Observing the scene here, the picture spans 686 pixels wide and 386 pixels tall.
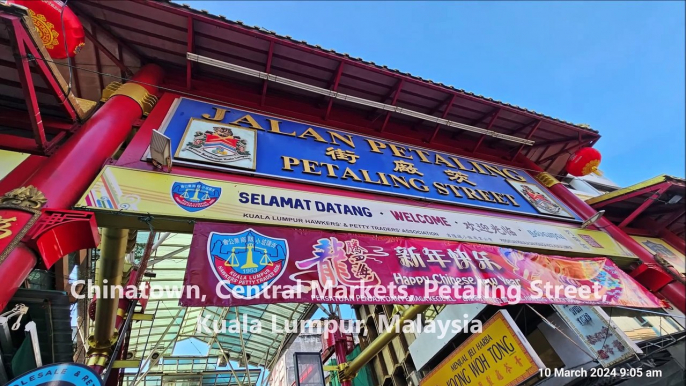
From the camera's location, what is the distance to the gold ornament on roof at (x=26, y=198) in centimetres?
335

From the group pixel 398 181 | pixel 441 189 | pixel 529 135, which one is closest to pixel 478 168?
pixel 529 135

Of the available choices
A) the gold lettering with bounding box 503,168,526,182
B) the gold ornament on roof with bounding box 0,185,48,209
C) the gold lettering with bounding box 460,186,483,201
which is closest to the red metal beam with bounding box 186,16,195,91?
the gold ornament on roof with bounding box 0,185,48,209

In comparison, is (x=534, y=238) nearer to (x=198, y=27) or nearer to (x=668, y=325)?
(x=668, y=325)

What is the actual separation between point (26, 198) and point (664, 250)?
1391cm

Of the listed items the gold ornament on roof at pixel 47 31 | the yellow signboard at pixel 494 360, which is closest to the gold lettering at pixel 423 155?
the yellow signboard at pixel 494 360

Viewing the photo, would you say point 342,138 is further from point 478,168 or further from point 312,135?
point 478,168

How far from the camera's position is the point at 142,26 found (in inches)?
244

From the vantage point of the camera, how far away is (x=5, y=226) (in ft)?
10.3

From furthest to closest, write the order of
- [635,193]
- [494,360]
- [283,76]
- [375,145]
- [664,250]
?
[664,250] < [635,193] < [375,145] < [283,76] < [494,360]

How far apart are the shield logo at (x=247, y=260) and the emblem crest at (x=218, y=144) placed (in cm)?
171

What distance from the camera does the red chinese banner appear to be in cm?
365

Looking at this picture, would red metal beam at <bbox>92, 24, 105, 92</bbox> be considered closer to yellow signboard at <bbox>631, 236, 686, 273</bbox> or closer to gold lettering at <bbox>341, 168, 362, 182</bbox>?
gold lettering at <bbox>341, 168, 362, 182</bbox>

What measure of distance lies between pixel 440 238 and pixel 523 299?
153cm

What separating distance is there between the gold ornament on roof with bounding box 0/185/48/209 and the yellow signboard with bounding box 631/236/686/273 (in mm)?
12702
